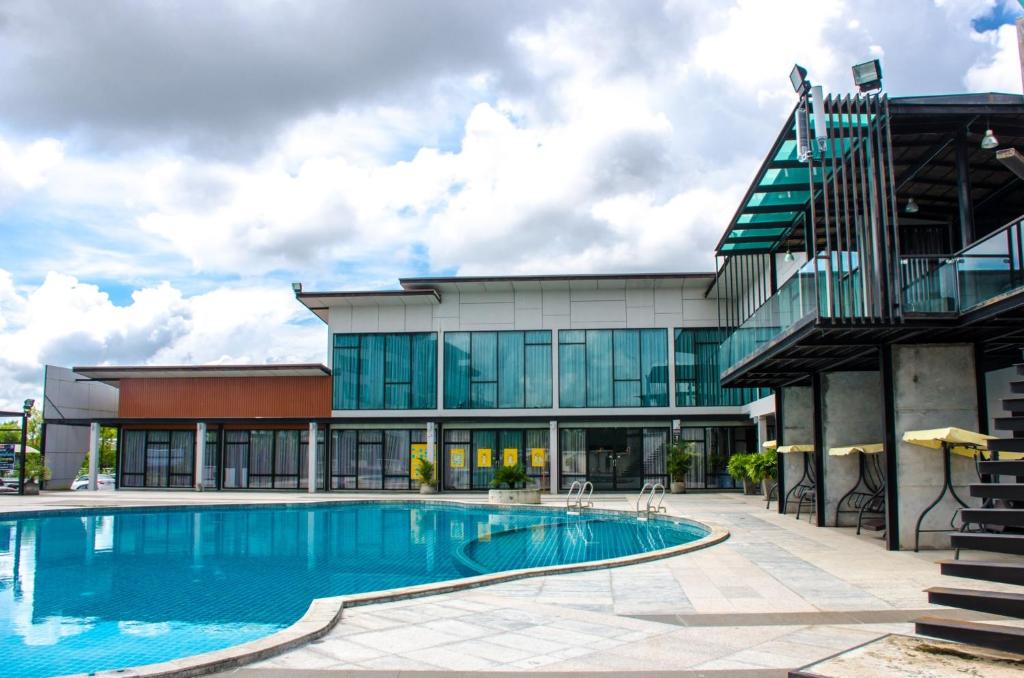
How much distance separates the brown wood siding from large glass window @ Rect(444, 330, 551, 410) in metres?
5.04

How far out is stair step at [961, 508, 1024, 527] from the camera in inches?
217

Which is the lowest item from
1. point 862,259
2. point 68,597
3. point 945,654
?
point 68,597

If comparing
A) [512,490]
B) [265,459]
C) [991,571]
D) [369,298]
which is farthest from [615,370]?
[991,571]

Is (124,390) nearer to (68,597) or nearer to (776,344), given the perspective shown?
(68,597)

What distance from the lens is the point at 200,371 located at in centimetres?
3306

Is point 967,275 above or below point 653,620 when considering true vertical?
above

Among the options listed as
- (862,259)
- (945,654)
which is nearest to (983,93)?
(862,259)

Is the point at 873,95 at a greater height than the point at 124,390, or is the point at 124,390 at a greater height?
the point at 873,95

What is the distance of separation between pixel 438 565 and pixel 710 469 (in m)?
19.3

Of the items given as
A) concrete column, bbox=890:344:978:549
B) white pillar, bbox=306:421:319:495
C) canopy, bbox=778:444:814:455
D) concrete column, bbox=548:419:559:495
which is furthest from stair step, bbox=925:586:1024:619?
white pillar, bbox=306:421:319:495

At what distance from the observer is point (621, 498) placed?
26828 millimetres

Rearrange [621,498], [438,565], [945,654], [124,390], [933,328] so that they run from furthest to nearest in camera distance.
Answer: [124,390] → [621,498] → [438,565] → [933,328] → [945,654]

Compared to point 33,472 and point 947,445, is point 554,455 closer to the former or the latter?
point 947,445

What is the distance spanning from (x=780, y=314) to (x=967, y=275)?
362cm
